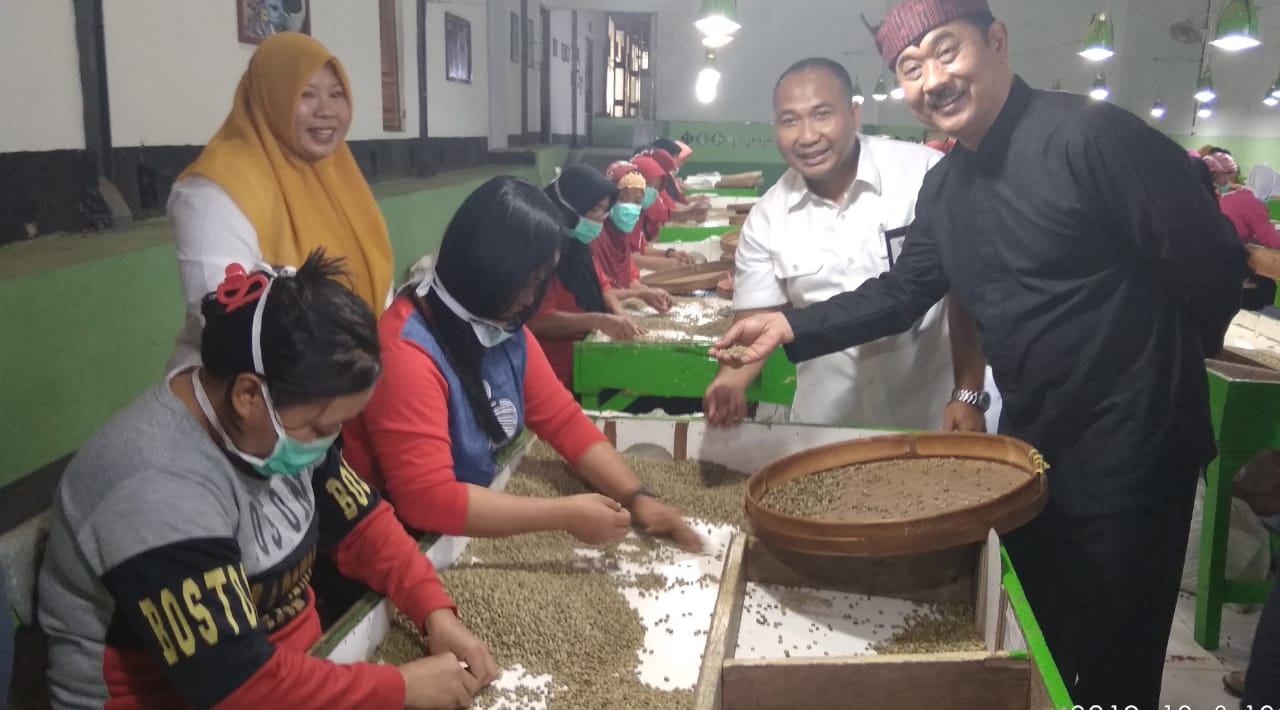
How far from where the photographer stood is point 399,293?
1.62 meters

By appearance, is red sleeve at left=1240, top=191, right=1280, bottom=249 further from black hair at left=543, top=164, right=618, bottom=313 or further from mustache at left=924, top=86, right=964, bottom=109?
mustache at left=924, top=86, right=964, bottom=109

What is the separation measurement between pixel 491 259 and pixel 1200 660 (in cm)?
244


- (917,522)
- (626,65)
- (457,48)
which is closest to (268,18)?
(917,522)

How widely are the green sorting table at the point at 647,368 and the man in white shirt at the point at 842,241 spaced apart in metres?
0.25

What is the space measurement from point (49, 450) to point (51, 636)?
1.02 meters

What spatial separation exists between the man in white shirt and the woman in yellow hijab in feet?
3.24

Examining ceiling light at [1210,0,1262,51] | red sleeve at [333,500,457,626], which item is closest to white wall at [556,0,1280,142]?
ceiling light at [1210,0,1262,51]

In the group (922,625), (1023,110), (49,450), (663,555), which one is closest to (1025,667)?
(922,625)

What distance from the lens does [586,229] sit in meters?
3.42

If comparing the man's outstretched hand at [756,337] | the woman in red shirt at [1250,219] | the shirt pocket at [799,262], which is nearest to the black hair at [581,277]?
the shirt pocket at [799,262]

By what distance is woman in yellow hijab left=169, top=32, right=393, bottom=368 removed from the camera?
1.75 m

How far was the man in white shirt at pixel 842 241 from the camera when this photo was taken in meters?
2.19

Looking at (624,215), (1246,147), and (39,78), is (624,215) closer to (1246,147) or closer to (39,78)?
(39,78)

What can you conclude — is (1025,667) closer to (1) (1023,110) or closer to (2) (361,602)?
(2) (361,602)
